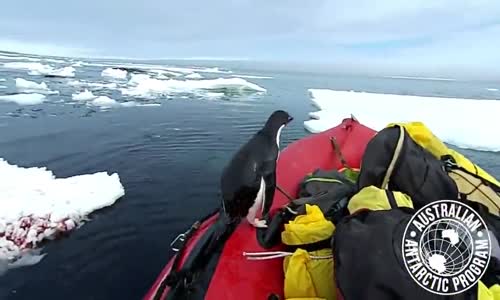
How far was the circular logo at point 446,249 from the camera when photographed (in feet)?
2.98

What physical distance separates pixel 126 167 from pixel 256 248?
3406 millimetres

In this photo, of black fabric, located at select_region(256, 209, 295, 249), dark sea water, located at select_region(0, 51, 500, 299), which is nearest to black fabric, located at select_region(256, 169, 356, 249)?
black fabric, located at select_region(256, 209, 295, 249)

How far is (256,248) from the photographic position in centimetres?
165

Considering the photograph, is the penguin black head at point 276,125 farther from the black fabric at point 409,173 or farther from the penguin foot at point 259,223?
the black fabric at point 409,173

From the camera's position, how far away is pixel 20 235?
109 inches

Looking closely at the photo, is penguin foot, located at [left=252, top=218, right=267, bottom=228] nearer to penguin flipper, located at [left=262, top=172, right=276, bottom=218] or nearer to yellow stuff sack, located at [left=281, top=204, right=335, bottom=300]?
penguin flipper, located at [left=262, top=172, right=276, bottom=218]

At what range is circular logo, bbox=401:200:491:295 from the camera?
91 centimetres

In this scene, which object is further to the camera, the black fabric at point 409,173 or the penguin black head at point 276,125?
the penguin black head at point 276,125

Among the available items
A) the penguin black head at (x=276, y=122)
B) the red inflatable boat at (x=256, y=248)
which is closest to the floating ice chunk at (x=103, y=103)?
the red inflatable boat at (x=256, y=248)

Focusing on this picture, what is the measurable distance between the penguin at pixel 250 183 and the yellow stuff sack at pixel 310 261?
1.34 feet

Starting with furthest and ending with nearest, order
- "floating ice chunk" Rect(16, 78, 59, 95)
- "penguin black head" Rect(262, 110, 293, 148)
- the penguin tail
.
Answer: "floating ice chunk" Rect(16, 78, 59, 95)
"penguin black head" Rect(262, 110, 293, 148)
the penguin tail

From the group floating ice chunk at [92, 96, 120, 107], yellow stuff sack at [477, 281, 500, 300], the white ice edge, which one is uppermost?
yellow stuff sack at [477, 281, 500, 300]

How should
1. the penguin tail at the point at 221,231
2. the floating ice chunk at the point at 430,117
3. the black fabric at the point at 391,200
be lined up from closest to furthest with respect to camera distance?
the black fabric at the point at 391,200 < the penguin tail at the point at 221,231 < the floating ice chunk at the point at 430,117

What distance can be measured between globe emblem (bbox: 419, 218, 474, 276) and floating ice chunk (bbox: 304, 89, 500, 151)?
250 inches
